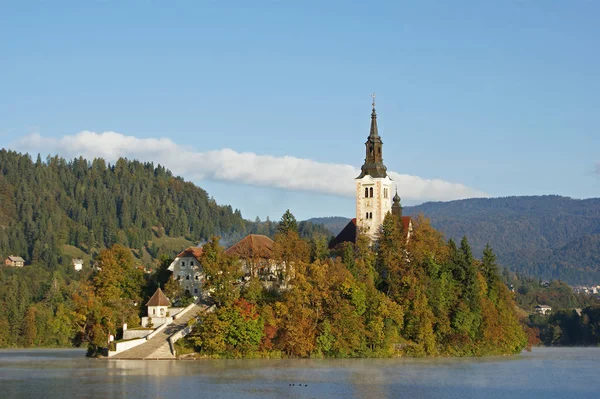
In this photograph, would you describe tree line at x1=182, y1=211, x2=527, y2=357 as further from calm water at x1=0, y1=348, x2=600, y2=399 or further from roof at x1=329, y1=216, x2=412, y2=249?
roof at x1=329, y1=216, x2=412, y2=249

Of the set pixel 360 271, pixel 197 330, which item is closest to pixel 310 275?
pixel 360 271

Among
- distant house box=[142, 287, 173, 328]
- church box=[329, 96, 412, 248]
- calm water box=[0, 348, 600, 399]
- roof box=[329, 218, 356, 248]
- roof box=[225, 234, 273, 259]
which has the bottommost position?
calm water box=[0, 348, 600, 399]

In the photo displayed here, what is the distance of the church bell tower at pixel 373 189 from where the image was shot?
3935 inches

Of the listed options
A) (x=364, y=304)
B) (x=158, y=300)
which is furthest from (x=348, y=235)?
(x=158, y=300)

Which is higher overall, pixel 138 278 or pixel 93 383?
pixel 138 278

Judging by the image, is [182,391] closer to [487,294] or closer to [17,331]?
[487,294]

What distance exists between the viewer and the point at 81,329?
88.8 m

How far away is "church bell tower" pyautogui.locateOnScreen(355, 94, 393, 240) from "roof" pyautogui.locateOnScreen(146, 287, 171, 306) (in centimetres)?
2225

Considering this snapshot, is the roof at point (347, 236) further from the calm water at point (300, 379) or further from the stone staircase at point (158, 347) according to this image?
the calm water at point (300, 379)

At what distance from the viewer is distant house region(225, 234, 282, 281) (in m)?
91.0

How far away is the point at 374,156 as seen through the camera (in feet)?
334

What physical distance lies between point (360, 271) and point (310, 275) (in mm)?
5750

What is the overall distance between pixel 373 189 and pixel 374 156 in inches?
150

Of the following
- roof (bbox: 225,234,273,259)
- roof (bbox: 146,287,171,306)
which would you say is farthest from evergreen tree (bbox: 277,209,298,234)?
roof (bbox: 146,287,171,306)
